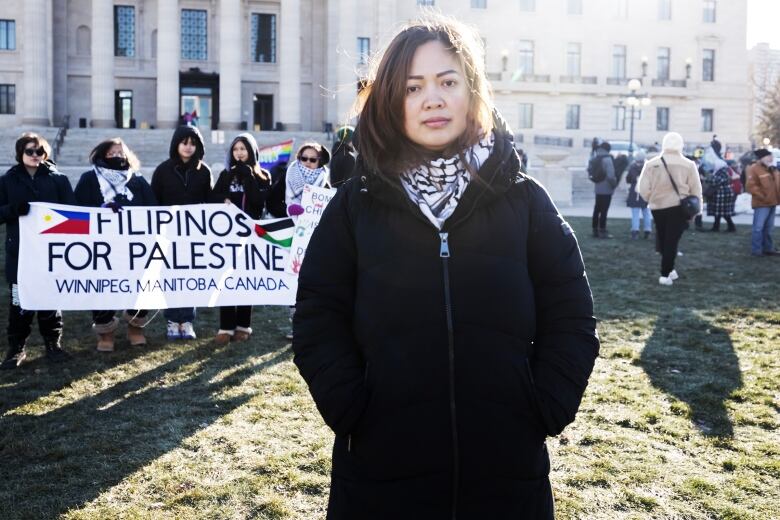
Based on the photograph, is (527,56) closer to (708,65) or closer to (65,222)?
(708,65)

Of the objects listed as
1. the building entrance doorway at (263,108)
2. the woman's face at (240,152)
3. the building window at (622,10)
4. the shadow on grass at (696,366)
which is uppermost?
the building window at (622,10)

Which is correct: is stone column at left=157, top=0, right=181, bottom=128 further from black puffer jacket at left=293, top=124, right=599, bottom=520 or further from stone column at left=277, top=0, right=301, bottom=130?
black puffer jacket at left=293, top=124, right=599, bottom=520

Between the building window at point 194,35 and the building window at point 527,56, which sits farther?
the building window at point 527,56

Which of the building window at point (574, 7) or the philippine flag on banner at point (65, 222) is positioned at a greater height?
the building window at point (574, 7)

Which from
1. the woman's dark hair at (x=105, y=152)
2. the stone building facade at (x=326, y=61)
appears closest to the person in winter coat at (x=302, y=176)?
the woman's dark hair at (x=105, y=152)

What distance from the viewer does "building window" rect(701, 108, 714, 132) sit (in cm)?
6300

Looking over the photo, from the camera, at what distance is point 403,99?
2252 millimetres

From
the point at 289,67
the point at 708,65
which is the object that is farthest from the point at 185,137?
the point at 708,65

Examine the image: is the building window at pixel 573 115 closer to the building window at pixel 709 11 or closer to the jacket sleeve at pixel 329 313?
the building window at pixel 709 11

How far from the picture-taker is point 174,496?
166 inches

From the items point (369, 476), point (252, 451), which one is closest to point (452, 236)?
point (369, 476)

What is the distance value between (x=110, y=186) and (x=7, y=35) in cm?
5080

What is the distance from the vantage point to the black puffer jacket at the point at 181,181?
775cm

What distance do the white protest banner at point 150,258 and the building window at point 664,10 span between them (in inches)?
2468
